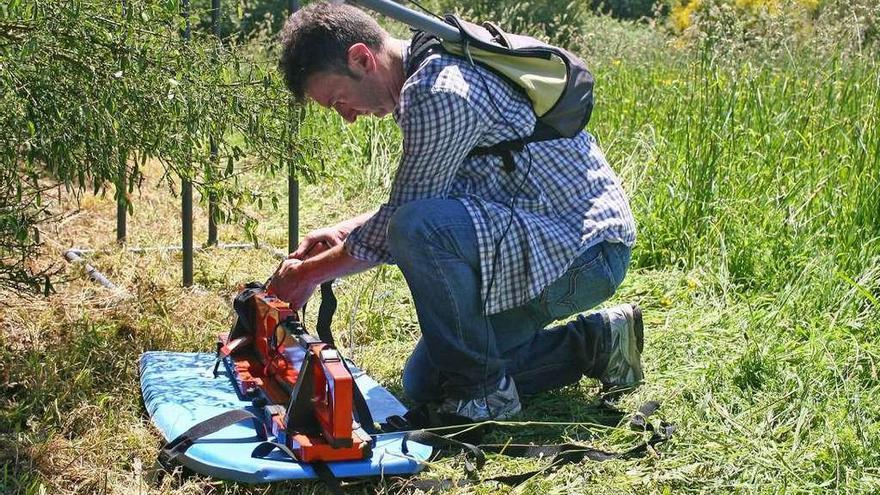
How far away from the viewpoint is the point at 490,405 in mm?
3340

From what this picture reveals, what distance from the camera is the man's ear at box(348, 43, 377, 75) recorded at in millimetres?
3176

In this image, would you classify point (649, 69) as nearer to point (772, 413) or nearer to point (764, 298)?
point (764, 298)

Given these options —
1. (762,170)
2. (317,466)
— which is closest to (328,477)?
(317,466)

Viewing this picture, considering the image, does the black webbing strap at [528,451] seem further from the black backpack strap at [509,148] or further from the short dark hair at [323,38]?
the short dark hair at [323,38]

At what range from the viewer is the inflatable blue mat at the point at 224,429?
9.23ft

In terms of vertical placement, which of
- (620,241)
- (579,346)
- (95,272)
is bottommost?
(95,272)

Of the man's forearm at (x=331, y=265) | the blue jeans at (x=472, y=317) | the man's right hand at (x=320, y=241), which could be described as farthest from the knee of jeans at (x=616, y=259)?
the man's right hand at (x=320, y=241)

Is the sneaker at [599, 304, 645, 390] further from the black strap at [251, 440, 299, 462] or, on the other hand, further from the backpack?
the black strap at [251, 440, 299, 462]

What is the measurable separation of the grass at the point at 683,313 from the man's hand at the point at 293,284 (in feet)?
1.82

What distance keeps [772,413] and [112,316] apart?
93.0 inches

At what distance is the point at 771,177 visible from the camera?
15.8 ft

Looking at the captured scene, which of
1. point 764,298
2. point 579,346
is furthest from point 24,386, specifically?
point 764,298

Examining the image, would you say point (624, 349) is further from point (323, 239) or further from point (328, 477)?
point (328, 477)

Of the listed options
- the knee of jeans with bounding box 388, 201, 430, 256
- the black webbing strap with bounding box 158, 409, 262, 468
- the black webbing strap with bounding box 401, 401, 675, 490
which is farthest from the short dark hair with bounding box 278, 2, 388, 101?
the black webbing strap with bounding box 401, 401, 675, 490
